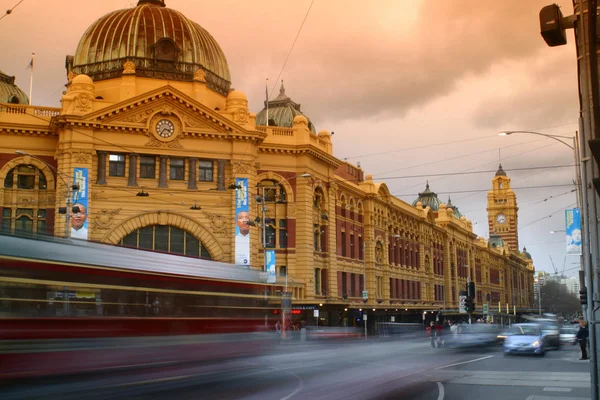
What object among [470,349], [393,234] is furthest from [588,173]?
[393,234]

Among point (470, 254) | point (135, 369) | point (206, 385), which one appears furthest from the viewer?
point (470, 254)

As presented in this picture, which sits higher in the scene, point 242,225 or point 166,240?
point 242,225

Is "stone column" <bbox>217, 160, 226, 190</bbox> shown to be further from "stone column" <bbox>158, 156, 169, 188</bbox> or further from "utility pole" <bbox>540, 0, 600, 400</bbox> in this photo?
"utility pole" <bbox>540, 0, 600, 400</bbox>

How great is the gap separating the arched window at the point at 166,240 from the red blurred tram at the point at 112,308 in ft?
86.1

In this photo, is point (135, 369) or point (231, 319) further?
point (231, 319)

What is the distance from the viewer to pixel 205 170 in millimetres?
52969

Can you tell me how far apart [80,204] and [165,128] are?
8.11 meters

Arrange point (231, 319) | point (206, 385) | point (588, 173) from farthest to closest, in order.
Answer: point (231, 319), point (206, 385), point (588, 173)

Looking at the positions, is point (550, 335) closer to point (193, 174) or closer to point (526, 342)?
point (526, 342)

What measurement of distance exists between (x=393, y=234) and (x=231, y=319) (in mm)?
55869

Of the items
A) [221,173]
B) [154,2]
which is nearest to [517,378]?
[221,173]

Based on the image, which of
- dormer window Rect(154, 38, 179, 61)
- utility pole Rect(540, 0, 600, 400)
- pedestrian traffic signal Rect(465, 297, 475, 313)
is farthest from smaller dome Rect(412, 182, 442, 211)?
utility pole Rect(540, 0, 600, 400)

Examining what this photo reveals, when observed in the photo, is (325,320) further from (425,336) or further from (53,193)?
(53,193)

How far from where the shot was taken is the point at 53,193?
50375 millimetres
